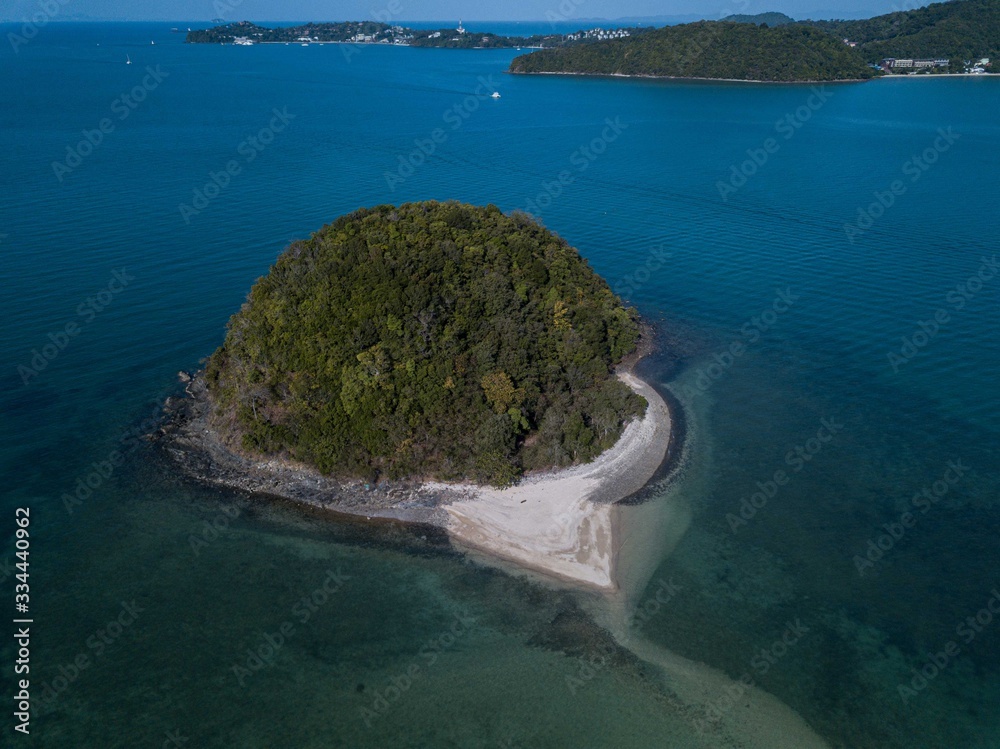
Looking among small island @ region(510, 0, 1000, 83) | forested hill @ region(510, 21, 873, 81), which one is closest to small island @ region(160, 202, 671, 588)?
forested hill @ region(510, 21, 873, 81)

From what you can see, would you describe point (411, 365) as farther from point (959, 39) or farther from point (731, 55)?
point (959, 39)

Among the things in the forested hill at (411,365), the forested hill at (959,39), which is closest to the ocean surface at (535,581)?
the forested hill at (411,365)

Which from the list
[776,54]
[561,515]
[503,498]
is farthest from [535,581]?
[776,54]

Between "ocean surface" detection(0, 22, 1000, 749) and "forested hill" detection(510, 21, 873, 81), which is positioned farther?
"forested hill" detection(510, 21, 873, 81)

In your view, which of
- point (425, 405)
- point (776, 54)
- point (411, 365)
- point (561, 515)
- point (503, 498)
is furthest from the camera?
point (776, 54)

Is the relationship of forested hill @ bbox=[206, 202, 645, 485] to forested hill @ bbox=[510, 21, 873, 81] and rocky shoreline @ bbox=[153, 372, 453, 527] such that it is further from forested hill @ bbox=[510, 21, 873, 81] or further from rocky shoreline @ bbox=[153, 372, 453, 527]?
forested hill @ bbox=[510, 21, 873, 81]

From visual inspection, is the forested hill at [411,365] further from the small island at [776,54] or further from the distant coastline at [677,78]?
the small island at [776,54]
